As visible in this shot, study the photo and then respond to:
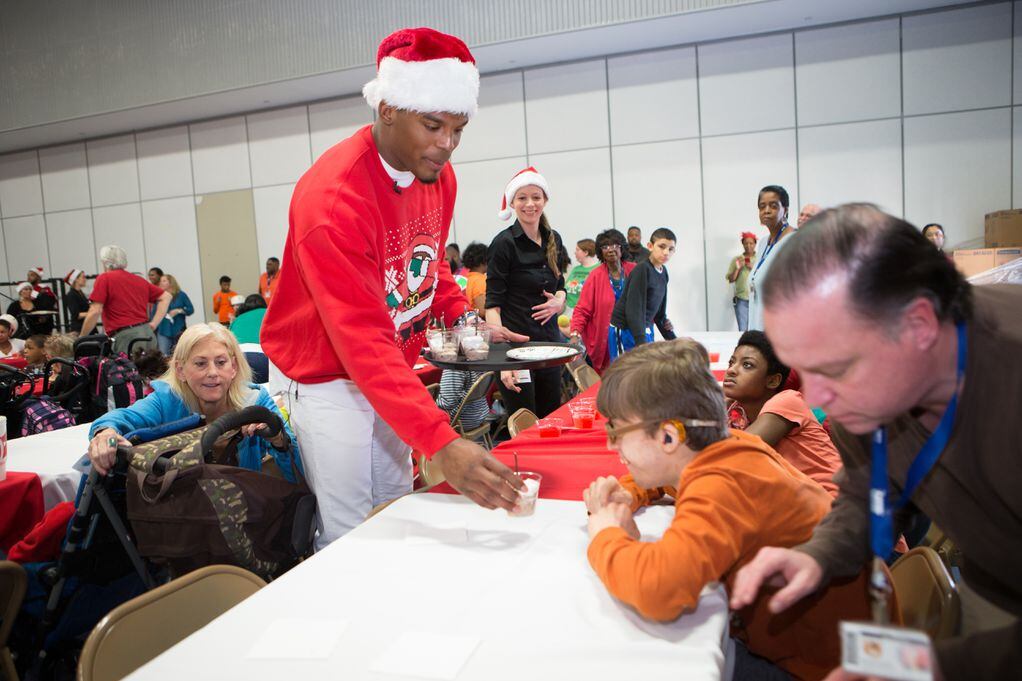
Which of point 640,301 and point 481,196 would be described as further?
point 481,196

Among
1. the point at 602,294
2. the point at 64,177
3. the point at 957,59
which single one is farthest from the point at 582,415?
the point at 64,177

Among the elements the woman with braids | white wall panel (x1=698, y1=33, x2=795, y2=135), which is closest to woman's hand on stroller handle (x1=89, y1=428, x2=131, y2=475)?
the woman with braids

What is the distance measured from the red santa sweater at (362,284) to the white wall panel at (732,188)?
757cm

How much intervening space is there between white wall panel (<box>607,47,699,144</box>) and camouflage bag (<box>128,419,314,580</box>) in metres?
8.46

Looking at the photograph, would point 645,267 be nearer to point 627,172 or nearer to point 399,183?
point 399,183

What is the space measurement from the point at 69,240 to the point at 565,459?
1403 cm

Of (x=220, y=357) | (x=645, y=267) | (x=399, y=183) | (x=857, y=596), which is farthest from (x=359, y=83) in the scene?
(x=857, y=596)

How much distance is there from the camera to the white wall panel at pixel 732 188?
8.75 metres

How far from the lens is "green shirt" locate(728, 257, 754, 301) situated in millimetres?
8484

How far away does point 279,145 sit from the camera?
434 inches

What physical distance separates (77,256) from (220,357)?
41.0 ft

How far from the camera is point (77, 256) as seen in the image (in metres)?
12.8

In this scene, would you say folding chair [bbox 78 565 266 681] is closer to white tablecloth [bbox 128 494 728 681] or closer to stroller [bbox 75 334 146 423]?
white tablecloth [bbox 128 494 728 681]

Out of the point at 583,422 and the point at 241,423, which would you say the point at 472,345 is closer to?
the point at 583,422
